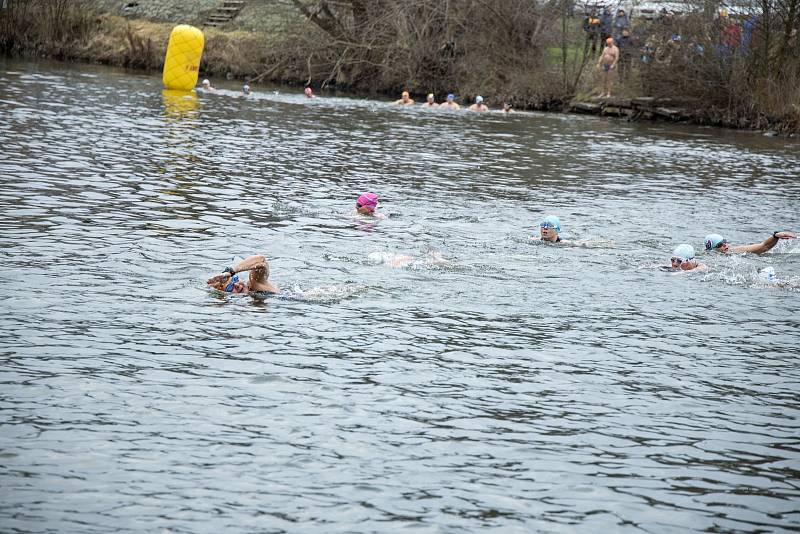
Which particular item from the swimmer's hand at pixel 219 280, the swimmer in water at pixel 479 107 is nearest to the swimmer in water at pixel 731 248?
the swimmer's hand at pixel 219 280

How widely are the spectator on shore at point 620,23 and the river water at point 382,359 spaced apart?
2156 cm

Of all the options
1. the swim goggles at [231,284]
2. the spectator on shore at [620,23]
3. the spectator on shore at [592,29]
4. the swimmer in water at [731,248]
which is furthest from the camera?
the spectator on shore at [592,29]

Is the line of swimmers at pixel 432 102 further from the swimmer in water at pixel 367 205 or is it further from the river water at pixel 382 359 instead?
the swimmer in water at pixel 367 205

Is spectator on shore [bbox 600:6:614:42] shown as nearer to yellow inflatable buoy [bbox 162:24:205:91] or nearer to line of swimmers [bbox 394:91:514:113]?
line of swimmers [bbox 394:91:514:113]

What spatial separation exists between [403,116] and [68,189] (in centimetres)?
2402

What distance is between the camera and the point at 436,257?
1728cm

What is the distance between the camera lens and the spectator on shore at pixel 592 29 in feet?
156

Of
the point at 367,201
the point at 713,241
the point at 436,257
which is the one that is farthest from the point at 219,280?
the point at 713,241

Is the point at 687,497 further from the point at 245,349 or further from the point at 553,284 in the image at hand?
the point at 553,284

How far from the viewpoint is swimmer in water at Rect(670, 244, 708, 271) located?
17.3 meters

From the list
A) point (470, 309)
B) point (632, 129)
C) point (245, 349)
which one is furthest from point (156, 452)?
point (632, 129)

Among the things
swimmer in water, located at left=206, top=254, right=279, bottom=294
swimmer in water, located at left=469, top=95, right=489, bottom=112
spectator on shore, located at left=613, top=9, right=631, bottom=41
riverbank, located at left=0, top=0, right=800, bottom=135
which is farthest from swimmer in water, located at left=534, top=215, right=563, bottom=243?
spectator on shore, located at left=613, top=9, right=631, bottom=41

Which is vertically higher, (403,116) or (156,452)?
(403,116)

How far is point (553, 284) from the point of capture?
53.7 feet
